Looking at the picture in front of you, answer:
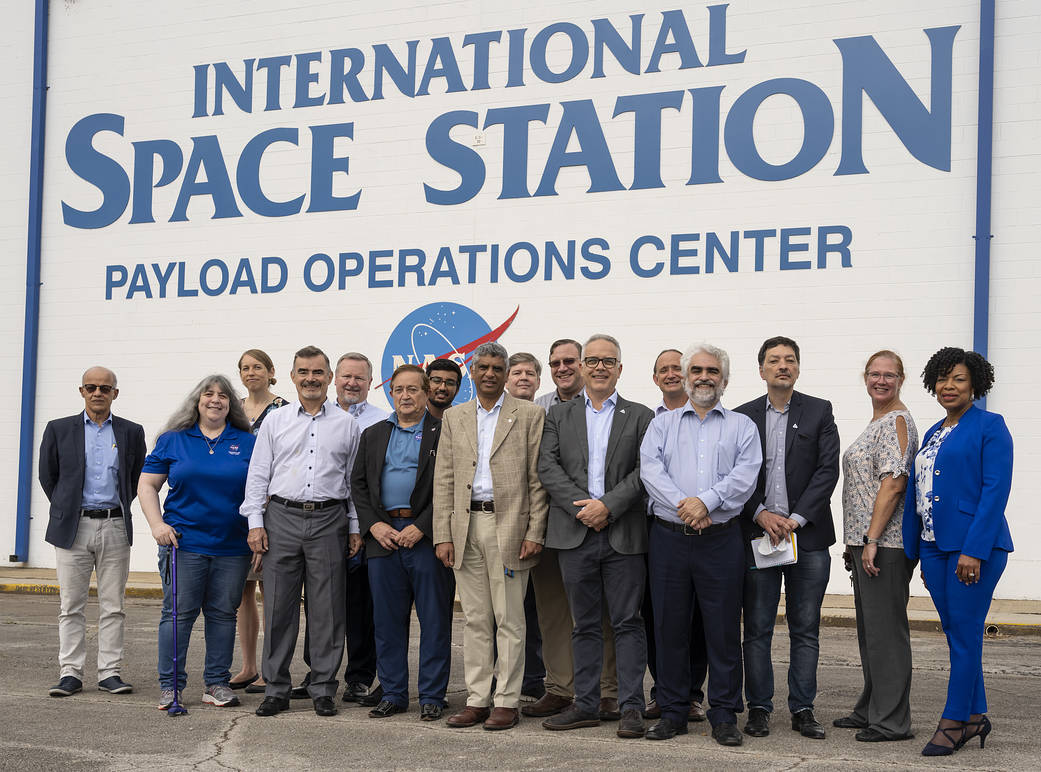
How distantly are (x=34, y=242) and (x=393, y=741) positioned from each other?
11928mm

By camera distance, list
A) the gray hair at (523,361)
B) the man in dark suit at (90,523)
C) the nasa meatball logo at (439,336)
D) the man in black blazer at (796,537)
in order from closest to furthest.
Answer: the man in black blazer at (796,537) < the man in dark suit at (90,523) < the gray hair at (523,361) < the nasa meatball logo at (439,336)

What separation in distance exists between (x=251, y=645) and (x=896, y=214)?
25.6 ft

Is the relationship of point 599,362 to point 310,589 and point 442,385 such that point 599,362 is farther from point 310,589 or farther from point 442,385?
point 310,589

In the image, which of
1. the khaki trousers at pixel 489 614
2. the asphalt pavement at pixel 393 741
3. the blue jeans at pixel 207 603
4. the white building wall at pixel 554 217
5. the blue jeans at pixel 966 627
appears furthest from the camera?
the white building wall at pixel 554 217

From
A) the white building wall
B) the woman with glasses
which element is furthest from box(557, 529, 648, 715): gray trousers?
the white building wall

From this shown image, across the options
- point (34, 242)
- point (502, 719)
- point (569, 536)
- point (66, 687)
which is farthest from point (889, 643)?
point (34, 242)

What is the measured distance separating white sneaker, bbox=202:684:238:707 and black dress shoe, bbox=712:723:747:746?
2.75 metres

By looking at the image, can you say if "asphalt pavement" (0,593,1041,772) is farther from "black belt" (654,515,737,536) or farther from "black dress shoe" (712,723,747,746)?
"black belt" (654,515,737,536)

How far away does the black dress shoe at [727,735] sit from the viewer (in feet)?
18.2

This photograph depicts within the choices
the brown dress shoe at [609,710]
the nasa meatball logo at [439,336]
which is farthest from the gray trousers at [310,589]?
the nasa meatball logo at [439,336]

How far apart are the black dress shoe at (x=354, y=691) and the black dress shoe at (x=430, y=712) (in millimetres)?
756

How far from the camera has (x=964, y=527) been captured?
5.45 metres

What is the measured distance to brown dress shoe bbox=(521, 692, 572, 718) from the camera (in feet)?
20.8

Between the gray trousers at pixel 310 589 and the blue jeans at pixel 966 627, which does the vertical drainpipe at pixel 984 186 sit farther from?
the gray trousers at pixel 310 589
